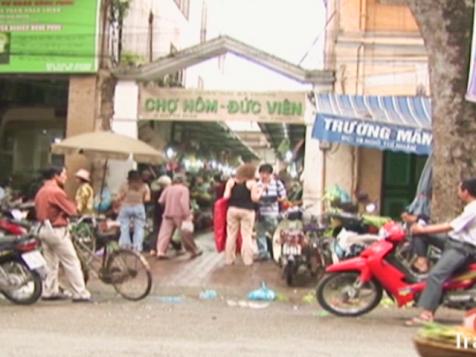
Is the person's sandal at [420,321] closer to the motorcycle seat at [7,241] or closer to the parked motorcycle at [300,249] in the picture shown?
the parked motorcycle at [300,249]

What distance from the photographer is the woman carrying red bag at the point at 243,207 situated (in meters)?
13.7

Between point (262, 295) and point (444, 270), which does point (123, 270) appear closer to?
point (262, 295)

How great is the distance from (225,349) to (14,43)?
11826 mm

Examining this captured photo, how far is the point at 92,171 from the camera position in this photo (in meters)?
17.4

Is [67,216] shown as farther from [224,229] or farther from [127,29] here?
[127,29]

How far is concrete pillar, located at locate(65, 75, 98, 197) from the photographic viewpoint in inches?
675

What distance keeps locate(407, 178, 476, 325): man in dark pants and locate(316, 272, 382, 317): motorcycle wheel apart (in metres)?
0.80

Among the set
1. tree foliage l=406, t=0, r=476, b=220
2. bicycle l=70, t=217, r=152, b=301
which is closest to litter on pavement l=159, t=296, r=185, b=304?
bicycle l=70, t=217, r=152, b=301

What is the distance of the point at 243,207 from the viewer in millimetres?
13719

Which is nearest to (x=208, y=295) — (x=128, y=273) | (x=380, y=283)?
(x=128, y=273)

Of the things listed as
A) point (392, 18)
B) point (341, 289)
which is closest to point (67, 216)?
point (341, 289)

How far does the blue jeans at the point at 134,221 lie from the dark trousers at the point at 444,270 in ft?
23.7

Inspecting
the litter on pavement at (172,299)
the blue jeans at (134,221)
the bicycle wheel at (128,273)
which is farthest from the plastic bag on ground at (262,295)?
the blue jeans at (134,221)

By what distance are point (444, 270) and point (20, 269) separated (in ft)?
16.5
